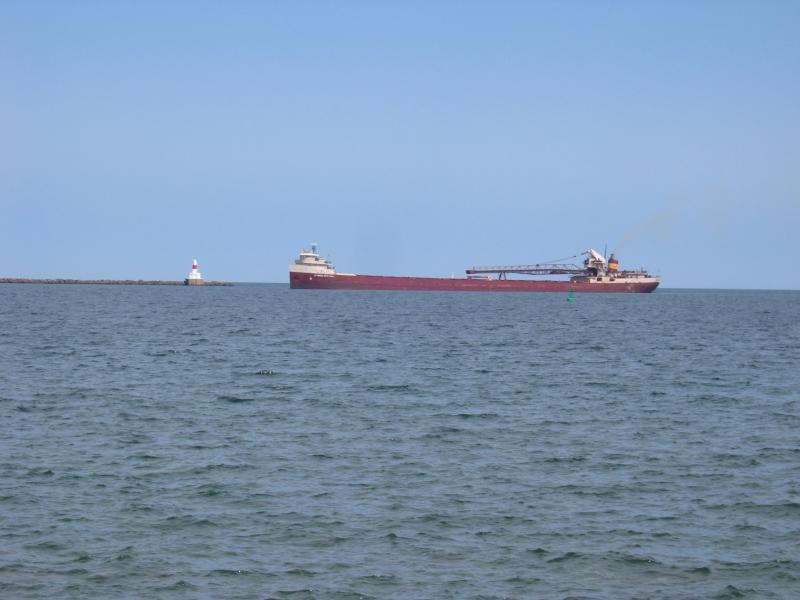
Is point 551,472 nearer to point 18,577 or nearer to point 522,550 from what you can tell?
point 522,550

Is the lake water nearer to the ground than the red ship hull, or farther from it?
nearer to the ground

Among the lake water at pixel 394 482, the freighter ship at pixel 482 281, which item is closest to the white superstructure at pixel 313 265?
the freighter ship at pixel 482 281

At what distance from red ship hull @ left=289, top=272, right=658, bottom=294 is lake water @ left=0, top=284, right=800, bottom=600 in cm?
12598

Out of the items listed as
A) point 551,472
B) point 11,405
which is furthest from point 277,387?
point 551,472

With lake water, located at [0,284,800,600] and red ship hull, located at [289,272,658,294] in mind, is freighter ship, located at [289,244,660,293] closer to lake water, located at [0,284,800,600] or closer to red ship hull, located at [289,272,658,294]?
red ship hull, located at [289,272,658,294]

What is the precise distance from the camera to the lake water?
1350cm

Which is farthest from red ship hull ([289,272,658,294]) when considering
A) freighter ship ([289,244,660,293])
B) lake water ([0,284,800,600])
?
lake water ([0,284,800,600])

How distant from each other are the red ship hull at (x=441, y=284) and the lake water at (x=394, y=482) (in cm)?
12598

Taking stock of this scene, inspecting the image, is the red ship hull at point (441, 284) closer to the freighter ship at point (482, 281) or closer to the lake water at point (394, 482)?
the freighter ship at point (482, 281)

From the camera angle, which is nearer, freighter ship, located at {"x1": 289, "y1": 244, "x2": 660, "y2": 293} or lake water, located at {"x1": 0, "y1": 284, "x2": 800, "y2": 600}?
lake water, located at {"x1": 0, "y1": 284, "x2": 800, "y2": 600}

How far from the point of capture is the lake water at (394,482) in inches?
531

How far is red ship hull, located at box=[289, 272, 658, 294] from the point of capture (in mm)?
166375

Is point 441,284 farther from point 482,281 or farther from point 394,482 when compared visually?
point 394,482

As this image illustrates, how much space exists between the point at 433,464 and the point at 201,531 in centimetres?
657
